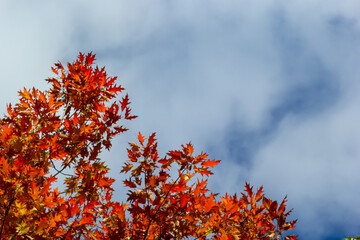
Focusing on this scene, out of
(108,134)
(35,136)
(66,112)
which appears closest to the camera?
(35,136)

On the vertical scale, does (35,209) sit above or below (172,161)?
below

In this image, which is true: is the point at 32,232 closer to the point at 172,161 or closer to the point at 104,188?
the point at 104,188

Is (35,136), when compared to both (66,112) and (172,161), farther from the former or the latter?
(172,161)

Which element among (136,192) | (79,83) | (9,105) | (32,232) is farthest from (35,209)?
(79,83)

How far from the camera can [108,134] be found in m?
5.76

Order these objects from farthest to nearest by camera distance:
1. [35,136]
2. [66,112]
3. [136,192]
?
1. [66,112]
2. [35,136]
3. [136,192]

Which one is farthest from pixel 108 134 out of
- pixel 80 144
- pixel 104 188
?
pixel 104 188

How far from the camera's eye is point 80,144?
19.1 feet

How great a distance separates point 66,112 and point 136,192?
9.06 ft

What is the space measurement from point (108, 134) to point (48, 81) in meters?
2.02

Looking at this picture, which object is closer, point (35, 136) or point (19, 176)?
point (19, 176)

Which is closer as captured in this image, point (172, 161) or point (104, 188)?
→ point (172, 161)

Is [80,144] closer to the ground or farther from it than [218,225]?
farther from it

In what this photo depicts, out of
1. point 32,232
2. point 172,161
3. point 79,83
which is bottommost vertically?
point 32,232
